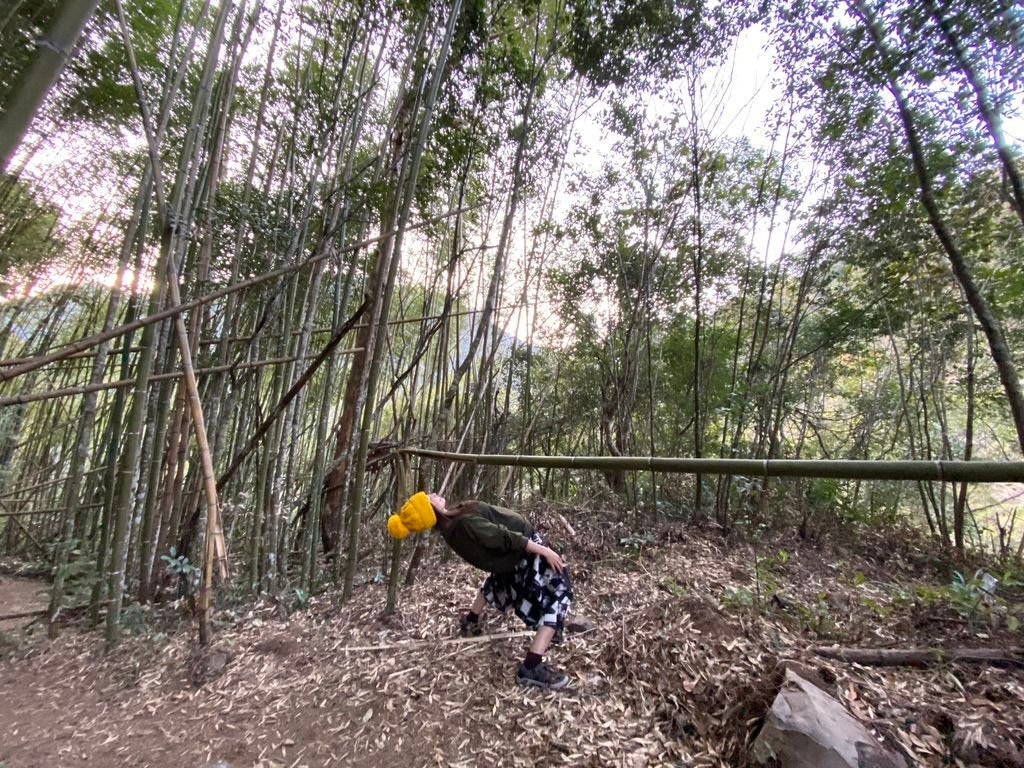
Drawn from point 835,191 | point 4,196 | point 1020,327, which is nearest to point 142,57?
point 4,196

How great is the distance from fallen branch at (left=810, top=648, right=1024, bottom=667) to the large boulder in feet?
1.40

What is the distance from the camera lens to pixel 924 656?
1784 mm

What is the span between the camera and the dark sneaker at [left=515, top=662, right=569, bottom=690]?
199cm

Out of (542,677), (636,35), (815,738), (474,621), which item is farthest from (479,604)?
(636,35)

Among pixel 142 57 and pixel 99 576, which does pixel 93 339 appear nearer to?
pixel 99 576

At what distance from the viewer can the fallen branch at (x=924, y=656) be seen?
172cm

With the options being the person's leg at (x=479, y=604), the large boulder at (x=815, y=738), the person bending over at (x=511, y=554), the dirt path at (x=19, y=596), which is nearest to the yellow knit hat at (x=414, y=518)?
the person bending over at (x=511, y=554)

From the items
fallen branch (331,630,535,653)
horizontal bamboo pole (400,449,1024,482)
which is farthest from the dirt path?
horizontal bamboo pole (400,449,1024,482)

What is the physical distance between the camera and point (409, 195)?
2475 mm

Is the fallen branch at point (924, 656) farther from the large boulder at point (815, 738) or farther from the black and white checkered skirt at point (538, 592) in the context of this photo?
the black and white checkered skirt at point (538, 592)

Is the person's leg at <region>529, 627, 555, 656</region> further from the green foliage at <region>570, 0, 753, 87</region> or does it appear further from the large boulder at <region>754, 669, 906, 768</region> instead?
the green foliage at <region>570, 0, 753, 87</region>

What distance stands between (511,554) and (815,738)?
4.09 ft

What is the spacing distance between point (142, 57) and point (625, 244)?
5037 mm

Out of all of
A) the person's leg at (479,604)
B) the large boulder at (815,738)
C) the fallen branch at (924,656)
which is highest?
the fallen branch at (924,656)
